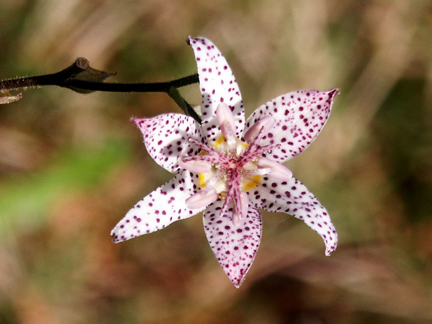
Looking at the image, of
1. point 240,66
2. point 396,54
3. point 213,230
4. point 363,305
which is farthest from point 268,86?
point 213,230

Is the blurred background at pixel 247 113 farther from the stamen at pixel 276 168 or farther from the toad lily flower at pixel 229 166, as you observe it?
the stamen at pixel 276 168

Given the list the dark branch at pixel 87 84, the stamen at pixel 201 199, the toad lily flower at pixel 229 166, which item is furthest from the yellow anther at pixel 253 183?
the dark branch at pixel 87 84

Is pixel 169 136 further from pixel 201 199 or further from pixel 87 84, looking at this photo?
pixel 87 84

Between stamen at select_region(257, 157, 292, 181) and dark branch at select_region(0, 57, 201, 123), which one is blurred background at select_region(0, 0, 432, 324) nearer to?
dark branch at select_region(0, 57, 201, 123)

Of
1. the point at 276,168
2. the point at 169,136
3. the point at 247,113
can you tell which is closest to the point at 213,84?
the point at 169,136

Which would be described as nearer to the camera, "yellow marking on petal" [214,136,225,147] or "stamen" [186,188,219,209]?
"stamen" [186,188,219,209]

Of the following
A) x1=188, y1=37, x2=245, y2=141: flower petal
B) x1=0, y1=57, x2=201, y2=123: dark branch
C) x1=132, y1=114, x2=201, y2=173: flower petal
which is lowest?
x1=132, y1=114, x2=201, y2=173: flower petal

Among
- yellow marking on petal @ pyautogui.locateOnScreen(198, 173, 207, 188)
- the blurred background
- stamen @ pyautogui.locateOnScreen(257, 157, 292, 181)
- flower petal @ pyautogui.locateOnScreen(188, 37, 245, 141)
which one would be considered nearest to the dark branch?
flower petal @ pyautogui.locateOnScreen(188, 37, 245, 141)
